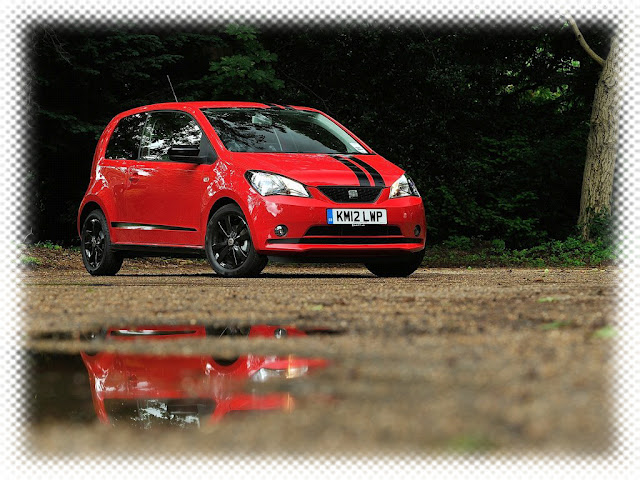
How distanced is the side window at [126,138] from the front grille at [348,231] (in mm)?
2605

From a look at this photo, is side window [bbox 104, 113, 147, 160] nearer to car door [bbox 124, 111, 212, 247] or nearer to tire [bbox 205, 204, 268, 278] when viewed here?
car door [bbox 124, 111, 212, 247]

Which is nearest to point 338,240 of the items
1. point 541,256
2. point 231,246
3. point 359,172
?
point 359,172

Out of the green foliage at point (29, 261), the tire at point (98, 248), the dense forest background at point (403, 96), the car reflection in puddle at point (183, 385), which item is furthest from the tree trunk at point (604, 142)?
the car reflection in puddle at point (183, 385)

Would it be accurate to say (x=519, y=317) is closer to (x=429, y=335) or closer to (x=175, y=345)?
(x=429, y=335)

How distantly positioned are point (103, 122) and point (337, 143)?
936cm

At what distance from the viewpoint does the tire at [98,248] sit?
11914mm

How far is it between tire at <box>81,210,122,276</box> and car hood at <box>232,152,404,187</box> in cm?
224

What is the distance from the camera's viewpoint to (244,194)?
10070mm

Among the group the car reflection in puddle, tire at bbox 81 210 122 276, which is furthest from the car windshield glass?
the car reflection in puddle

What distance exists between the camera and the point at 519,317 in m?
5.53

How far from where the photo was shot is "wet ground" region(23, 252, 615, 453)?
2891 millimetres

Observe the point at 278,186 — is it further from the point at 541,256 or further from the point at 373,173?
the point at 541,256

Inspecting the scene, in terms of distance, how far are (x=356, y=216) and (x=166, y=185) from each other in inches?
84.0

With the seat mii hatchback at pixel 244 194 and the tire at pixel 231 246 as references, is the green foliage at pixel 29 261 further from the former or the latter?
the tire at pixel 231 246
